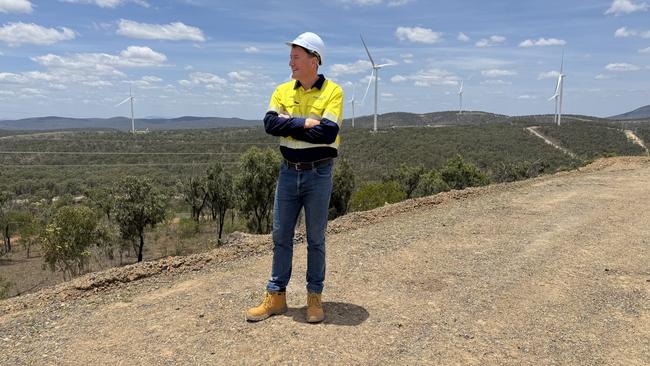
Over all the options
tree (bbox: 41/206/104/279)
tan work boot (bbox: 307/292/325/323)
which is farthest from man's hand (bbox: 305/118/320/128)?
tree (bbox: 41/206/104/279)

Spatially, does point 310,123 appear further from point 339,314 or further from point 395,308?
point 395,308

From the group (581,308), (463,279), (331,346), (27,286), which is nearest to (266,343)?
(331,346)

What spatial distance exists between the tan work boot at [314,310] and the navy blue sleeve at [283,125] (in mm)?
1463

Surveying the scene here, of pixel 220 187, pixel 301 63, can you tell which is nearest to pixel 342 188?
pixel 220 187

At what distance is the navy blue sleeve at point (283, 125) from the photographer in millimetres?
3666

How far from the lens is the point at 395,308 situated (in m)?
4.41

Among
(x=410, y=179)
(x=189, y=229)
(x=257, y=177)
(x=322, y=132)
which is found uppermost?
(x=322, y=132)

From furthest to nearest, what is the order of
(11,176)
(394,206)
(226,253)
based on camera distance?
(11,176)
(394,206)
(226,253)

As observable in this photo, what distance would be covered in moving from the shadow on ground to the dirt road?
0.02 meters

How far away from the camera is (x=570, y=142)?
7856cm

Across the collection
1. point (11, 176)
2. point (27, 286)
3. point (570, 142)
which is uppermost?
point (570, 142)

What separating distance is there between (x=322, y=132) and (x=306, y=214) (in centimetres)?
79

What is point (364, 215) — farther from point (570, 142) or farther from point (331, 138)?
point (570, 142)

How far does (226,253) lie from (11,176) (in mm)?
83230
